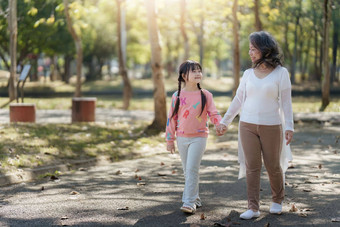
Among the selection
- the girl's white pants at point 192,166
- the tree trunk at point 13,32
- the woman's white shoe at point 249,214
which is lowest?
the woman's white shoe at point 249,214

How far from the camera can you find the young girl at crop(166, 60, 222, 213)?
6.04 meters

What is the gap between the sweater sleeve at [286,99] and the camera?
5621 mm

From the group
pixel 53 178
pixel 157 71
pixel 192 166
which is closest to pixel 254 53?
pixel 192 166

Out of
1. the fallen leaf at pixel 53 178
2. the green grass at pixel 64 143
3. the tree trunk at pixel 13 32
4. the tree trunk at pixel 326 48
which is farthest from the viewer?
the tree trunk at pixel 13 32

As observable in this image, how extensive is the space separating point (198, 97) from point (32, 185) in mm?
3195

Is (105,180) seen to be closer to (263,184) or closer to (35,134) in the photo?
(263,184)

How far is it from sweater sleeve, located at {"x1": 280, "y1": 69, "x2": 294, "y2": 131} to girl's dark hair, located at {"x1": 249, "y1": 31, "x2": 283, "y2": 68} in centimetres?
16

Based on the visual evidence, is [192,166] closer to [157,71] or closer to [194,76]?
[194,76]

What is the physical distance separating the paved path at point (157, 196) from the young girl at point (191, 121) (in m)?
0.32

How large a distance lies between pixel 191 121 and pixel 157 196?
4.68ft

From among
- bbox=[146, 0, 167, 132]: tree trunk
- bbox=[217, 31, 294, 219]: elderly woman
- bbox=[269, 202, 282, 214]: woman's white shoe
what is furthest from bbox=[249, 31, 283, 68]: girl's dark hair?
bbox=[146, 0, 167, 132]: tree trunk

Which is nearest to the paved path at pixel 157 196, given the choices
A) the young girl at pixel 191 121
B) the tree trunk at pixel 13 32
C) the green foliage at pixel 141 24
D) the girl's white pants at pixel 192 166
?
the girl's white pants at pixel 192 166

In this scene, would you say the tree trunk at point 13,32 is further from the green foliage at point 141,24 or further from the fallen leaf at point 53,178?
the fallen leaf at point 53,178

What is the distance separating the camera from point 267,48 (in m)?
5.58
